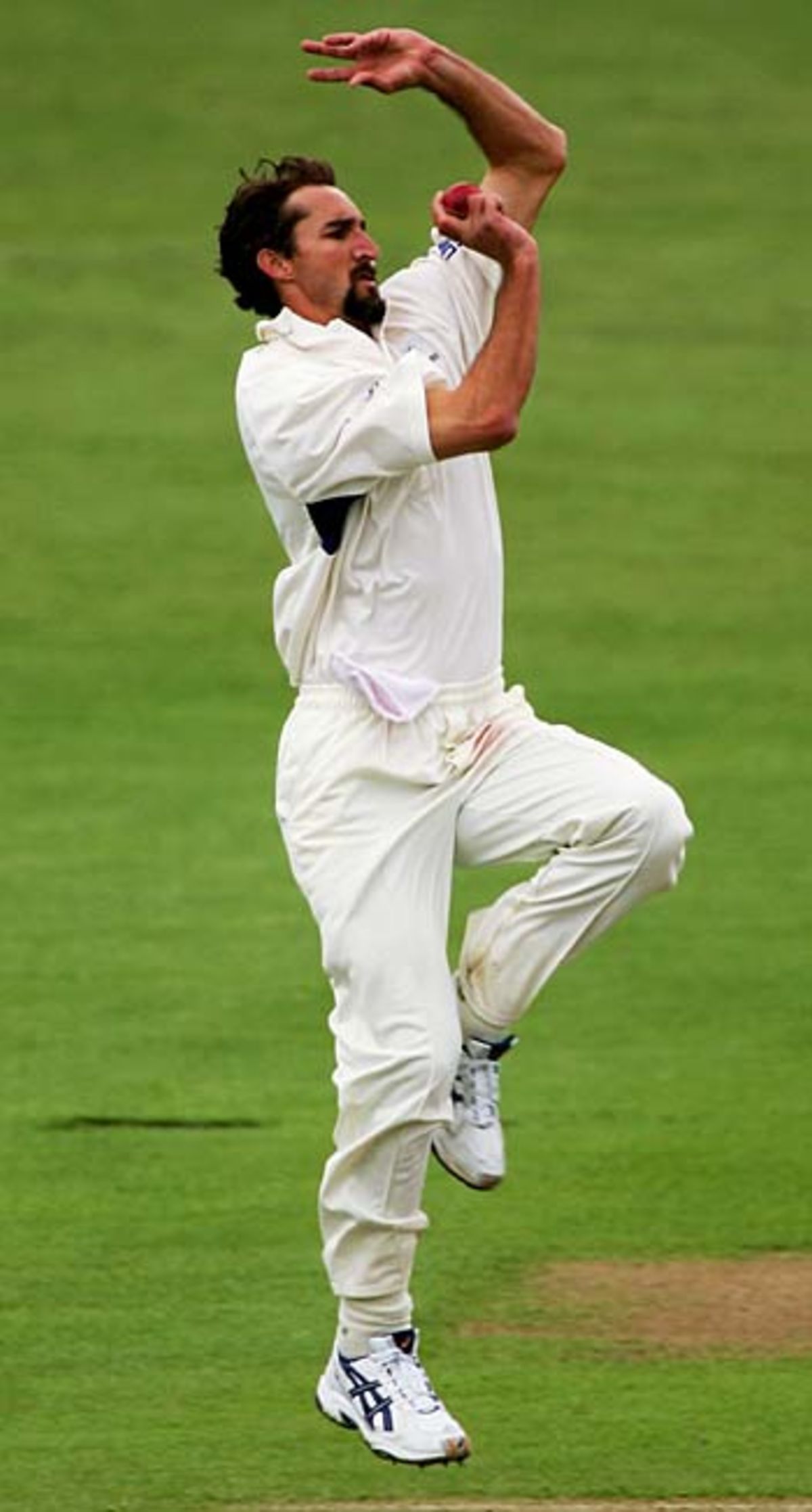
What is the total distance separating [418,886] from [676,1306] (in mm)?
2779

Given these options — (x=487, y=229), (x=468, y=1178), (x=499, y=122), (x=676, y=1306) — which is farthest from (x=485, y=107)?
(x=676, y=1306)

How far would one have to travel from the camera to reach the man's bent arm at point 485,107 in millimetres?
8680

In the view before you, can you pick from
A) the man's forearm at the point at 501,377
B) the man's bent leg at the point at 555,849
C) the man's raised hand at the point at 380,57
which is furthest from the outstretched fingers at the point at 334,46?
the man's bent leg at the point at 555,849

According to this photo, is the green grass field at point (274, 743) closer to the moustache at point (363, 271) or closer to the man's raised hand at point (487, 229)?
the moustache at point (363, 271)

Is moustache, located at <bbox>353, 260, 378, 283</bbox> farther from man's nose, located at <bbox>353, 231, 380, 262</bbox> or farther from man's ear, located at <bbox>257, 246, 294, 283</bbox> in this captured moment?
man's ear, located at <bbox>257, 246, 294, 283</bbox>

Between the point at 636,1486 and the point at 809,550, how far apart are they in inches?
405

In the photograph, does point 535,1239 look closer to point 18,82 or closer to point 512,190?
point 512,190

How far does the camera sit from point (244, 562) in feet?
64.0

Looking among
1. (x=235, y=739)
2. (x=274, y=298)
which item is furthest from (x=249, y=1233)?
(x=235, y=739)

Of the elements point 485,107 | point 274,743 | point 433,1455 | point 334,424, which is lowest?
point 274,743

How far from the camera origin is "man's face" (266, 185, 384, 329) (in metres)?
8.73

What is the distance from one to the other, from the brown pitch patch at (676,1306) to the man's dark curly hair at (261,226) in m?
3.27

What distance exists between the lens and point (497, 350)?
8367 mm

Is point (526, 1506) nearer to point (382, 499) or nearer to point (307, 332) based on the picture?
point (382, 499)
